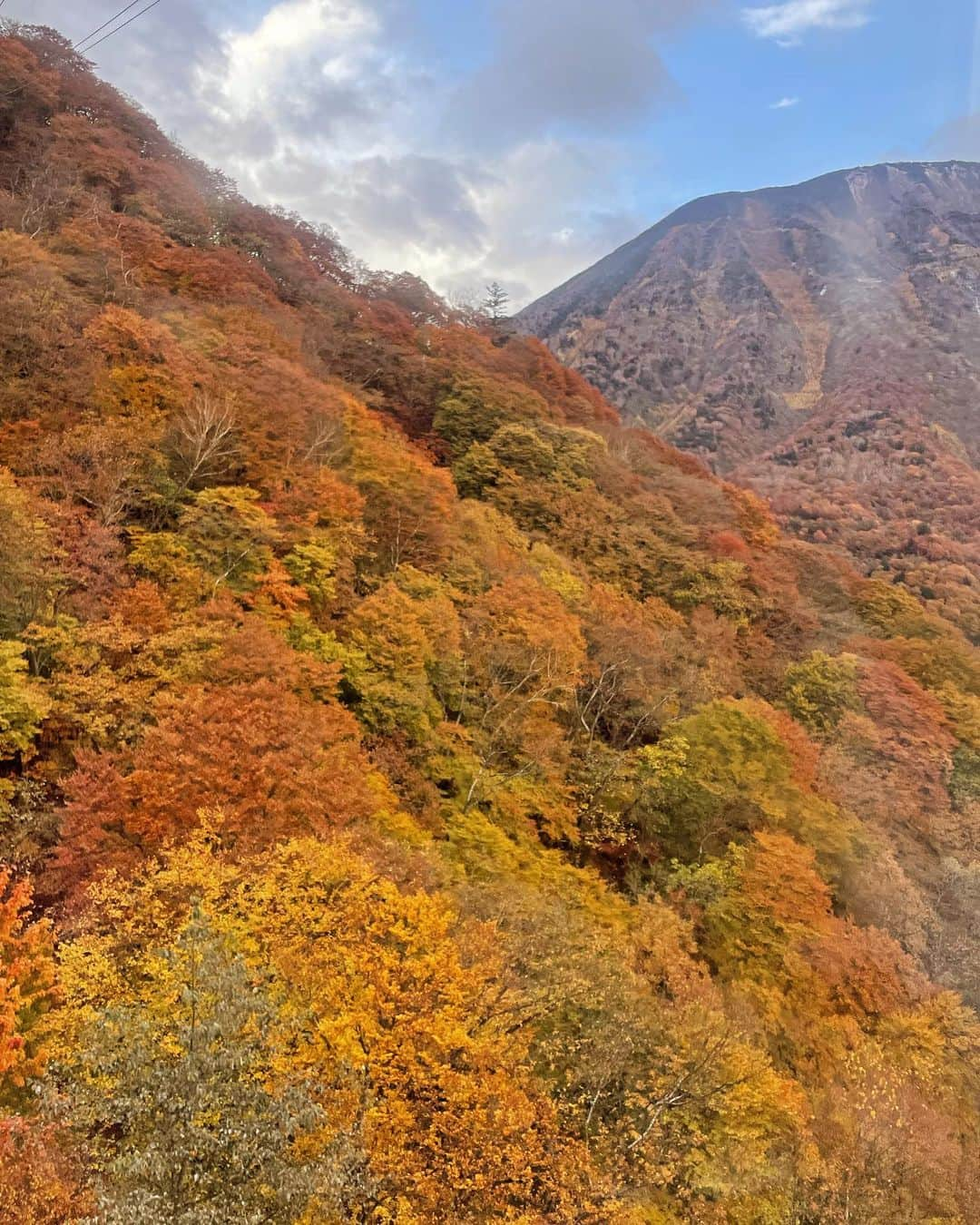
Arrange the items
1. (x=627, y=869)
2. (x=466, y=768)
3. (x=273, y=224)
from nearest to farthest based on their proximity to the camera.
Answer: (x=466, y=768) → (x=627, y=869) → (x=273, y=224)

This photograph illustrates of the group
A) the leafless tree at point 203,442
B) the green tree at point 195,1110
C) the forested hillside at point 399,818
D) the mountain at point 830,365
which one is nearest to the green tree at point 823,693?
the forested hillside at point 399,818

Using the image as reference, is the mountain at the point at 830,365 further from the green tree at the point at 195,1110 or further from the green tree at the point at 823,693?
the green tree at the point at 195,1110

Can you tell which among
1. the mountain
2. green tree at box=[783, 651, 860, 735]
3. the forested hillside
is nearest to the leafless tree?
the forested hillside

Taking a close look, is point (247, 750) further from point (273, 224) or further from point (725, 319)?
point (725, 319)

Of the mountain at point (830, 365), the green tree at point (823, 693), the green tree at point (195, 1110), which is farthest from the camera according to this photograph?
the mountain at point (830, 365)

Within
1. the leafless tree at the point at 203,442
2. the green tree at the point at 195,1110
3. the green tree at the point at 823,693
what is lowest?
the green tree at the point at 823,693

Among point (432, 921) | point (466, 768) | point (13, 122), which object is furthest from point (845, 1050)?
point (13, 122)

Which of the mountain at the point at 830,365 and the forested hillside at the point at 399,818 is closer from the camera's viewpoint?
the forested hillside at the point at 399,818

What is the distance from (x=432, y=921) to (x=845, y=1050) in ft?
52.1

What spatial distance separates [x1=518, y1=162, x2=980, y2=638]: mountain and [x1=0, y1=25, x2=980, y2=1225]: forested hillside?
3991cm

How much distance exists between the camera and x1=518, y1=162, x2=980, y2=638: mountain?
272 ft

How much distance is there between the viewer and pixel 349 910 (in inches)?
496

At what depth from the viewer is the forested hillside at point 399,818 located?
10227 mm

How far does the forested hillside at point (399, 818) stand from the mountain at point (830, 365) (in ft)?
131
